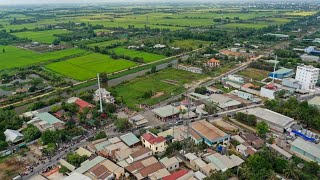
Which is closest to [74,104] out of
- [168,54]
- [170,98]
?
[170,98]

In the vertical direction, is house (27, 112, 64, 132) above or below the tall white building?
below

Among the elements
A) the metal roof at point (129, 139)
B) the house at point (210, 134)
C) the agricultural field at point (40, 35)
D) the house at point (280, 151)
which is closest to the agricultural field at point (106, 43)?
the agricultural field at point (40, 35)

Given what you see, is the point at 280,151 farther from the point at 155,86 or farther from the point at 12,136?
the point at 12,136

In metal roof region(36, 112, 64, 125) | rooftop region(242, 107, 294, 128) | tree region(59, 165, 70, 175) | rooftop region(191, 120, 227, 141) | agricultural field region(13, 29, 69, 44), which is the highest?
agricultural field region(13, 29, 69, 44)

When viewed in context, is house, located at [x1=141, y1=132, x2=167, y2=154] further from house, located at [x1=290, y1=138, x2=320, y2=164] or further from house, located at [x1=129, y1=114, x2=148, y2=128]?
house, located at [x1=290, y1=138, x2=320, y2=164]

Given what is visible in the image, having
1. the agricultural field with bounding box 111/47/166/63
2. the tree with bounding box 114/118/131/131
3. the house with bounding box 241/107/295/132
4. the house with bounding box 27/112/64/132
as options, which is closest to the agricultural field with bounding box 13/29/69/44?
the agricultural field with bounding box 111/47/166/63

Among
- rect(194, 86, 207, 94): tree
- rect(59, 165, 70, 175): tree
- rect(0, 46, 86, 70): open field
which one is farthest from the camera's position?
rect(0, 46, 86, 70): open field

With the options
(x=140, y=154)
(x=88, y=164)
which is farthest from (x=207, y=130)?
(x=88, y=164)

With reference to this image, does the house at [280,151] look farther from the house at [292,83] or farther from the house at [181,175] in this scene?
the house at [292,83]
